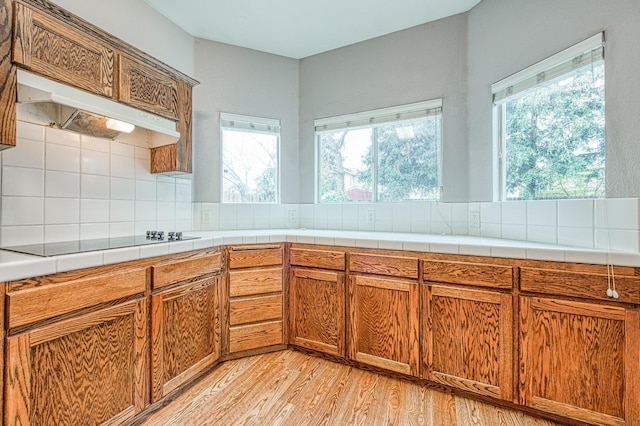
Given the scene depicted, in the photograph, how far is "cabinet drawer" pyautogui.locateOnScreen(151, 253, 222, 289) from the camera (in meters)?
1.62

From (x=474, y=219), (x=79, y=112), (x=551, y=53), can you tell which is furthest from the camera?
(x=474, y=219)

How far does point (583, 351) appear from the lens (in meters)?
1.45

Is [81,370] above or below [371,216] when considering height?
below

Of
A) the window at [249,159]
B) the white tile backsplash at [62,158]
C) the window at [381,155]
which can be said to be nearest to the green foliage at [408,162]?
the window at [381,155]

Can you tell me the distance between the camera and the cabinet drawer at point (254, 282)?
2.16m

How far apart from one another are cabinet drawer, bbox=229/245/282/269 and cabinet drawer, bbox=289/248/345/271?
4.4 inches

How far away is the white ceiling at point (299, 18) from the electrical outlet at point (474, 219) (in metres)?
1.55

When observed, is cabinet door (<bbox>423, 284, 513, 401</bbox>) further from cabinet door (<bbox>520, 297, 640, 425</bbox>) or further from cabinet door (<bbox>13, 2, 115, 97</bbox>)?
cabinet door (<bbox>13, 2, 115, 97</bbox>)

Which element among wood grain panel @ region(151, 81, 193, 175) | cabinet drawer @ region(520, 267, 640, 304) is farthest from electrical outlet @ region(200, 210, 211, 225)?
cabinet drawer @ region(520, 267, 640, 304)

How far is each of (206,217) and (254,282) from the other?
0.85m

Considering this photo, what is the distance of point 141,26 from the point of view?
7.38 feet

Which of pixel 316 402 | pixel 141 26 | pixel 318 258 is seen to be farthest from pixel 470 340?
pixel 141 26

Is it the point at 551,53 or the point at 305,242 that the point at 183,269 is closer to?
the point at 305,242

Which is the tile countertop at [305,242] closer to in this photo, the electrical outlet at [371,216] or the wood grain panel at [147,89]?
the electrical outlet at [371,216]
